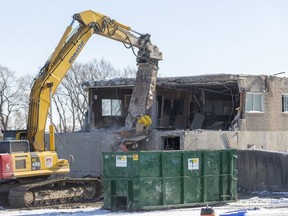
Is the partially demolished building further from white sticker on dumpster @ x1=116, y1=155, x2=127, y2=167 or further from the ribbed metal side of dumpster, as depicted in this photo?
white sticker on dumpster @ x1=116, y1=155, x2=127, y2=167

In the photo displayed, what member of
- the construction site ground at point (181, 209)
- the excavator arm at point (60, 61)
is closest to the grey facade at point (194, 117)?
the excavator arm at point (60, 61)

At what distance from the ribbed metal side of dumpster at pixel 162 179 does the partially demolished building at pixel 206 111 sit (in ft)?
29.0

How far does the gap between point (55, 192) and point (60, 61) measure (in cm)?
437

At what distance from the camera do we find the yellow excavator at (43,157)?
18827 mm

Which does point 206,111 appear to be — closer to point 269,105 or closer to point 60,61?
point 269,105

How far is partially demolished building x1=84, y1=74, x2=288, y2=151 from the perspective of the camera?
28094 millimetres

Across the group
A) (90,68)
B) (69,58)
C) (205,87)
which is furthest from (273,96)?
(90,68)

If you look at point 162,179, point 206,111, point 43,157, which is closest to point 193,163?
point 162,179

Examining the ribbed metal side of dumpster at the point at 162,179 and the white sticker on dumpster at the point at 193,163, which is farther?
→ the white sticker on dumpster at the point at 193,163

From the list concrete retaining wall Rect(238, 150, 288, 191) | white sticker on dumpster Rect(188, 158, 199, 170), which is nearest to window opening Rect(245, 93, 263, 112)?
concrete retaining wall Rect(238, 150, 288, 191)

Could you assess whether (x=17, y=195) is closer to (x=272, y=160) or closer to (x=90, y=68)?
(x=272, y=160)

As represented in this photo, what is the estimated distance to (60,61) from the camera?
20.9 m

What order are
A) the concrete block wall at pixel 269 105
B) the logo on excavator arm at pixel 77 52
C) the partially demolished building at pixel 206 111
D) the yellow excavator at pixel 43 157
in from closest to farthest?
the yellow excavator at pixel 43 157 < the logo on excavator arm at pixel 77 52 < the partially demolished building at pixel 206 111 < the concrete block wall at pixel 269 105

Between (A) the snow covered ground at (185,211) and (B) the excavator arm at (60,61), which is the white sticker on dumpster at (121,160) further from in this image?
(B) the excavator arm at (60,61)
